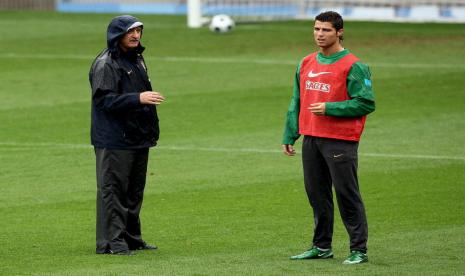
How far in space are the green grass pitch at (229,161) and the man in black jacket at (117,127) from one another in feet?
0.98

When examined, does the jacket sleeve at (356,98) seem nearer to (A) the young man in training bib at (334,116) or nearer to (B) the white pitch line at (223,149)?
(A) the young man in training bib at (334,116)

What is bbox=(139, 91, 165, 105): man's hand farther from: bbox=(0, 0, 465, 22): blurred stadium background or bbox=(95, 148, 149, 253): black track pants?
bbox=(0, 0, 465, 22): blurred stadium background

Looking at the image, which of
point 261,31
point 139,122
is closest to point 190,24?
point 261,31

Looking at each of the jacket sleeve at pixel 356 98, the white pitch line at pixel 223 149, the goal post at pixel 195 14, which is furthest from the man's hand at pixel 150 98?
the goal post at pixel 195 14

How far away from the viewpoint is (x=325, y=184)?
988 cm

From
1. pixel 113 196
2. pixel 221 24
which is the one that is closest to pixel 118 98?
pixel 113 196

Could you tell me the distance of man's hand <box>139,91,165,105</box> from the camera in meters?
9.95

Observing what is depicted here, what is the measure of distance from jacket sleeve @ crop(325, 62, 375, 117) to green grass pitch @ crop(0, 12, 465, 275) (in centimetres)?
110

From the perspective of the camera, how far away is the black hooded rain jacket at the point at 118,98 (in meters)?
10.2

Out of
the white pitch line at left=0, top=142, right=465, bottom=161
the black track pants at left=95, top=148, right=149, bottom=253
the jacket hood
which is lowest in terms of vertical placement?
the white pitch line at left=0, top=142, right=465, bottom=161

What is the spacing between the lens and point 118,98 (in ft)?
33.2

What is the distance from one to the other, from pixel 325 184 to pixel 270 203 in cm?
305

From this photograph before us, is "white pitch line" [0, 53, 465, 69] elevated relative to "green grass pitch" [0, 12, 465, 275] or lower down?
lower down

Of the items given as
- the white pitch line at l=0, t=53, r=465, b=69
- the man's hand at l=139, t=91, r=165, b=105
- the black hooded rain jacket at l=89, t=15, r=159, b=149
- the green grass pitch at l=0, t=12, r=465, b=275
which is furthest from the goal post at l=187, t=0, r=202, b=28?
the man's hand at l=139, t=91, r=165, b=105
